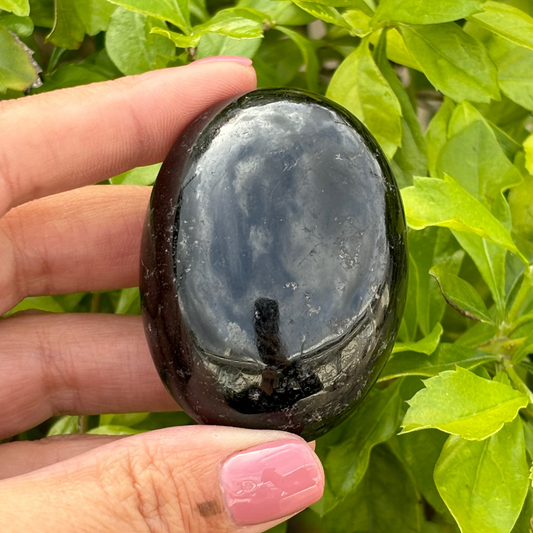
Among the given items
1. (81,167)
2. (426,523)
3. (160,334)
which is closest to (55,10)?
(81,167)

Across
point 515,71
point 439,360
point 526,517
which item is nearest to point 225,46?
point 515,71

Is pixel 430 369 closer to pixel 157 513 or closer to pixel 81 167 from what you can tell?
pixel 157 513

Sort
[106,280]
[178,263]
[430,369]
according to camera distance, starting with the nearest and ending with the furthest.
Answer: [178,263]
[430,369]
[106,280]

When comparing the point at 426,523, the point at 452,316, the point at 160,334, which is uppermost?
the point at 160,334

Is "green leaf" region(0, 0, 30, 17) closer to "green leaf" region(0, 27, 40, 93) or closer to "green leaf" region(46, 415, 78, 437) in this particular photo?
"green leaf" region(0, 27, 40, 93)

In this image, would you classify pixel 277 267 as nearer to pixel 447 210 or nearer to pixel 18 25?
pixel 447 210

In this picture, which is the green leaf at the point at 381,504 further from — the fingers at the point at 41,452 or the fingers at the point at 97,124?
the fingers at the point at 97,124
